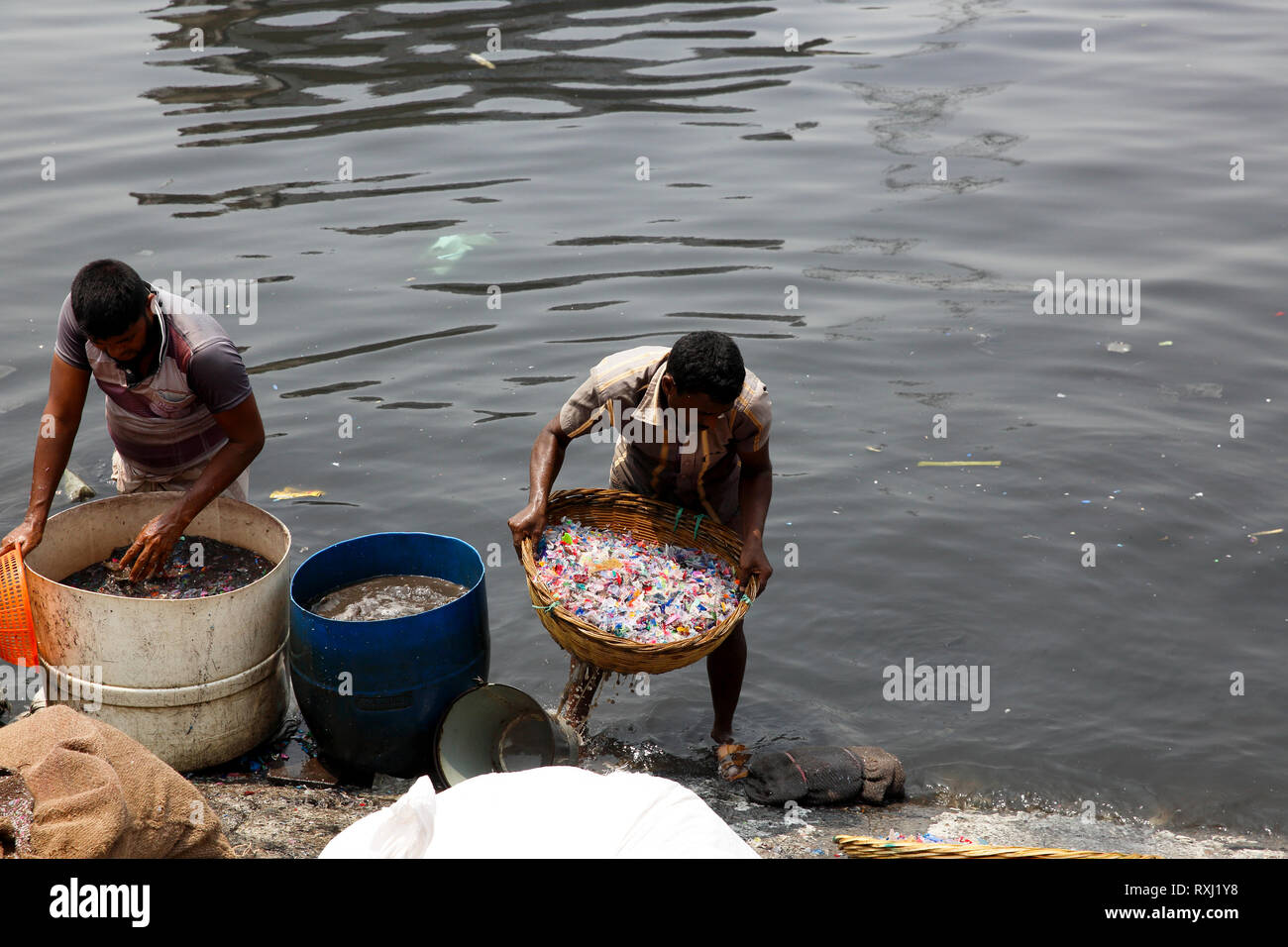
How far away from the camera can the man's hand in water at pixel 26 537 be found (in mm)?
4129

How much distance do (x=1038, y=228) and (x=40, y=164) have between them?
964 centimetres

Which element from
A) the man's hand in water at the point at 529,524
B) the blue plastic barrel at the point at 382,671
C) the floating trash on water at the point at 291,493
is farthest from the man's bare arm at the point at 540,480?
the floating trash on water at the point at 291,493

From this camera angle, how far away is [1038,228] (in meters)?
10.2

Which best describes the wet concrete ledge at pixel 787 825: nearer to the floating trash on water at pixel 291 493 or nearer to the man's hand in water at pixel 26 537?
the man's hand in water at pixel 26 537

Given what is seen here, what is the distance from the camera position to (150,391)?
4270 mm

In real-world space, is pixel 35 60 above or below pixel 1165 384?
above

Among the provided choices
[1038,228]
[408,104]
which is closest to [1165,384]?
[1038,228]

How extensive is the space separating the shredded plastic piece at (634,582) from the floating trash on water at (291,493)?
290 cm

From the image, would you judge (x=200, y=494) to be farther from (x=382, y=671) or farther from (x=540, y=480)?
(x=540, y=480)

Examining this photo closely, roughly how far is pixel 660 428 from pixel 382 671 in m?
1.37

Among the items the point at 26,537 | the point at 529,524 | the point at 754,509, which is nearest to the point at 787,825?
the point at 754,509

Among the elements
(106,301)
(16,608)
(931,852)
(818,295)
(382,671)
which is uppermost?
(106,301)

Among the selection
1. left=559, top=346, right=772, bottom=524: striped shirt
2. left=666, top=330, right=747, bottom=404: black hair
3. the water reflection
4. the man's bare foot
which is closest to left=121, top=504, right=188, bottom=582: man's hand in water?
left=559, top=346, right=772, bottom=524: striped shirt
